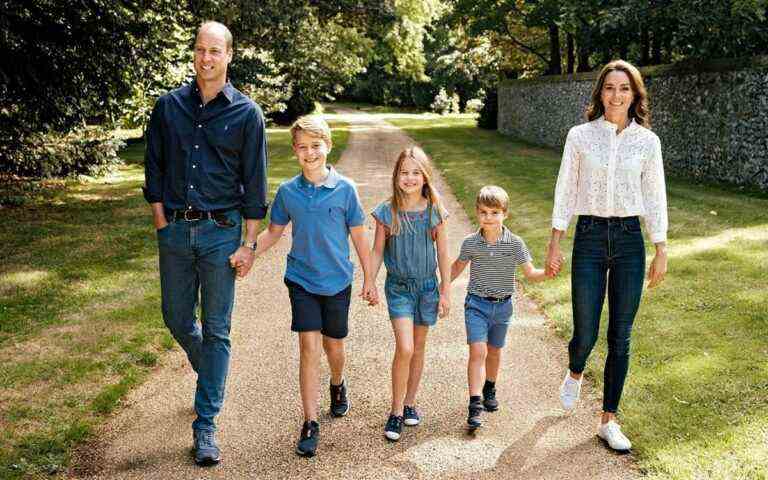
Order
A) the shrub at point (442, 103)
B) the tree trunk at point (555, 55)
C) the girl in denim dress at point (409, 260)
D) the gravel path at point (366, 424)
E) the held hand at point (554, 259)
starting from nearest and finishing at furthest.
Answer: the gravel path at point (366, 424) < the held hand at point (554, 259) < the girl in denim dress at point (409, 260) < the tree trunk at point (555, 55) < the shrub at point (442, 103)

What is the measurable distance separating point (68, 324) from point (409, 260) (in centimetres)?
370

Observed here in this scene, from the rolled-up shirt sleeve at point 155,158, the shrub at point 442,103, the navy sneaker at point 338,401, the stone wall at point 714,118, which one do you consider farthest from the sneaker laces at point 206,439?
the shrub at point 442,103

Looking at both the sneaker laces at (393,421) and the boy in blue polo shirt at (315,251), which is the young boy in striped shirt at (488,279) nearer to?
the sneaker laces at (393,421)

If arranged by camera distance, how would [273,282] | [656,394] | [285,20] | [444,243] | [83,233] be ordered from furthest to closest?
[285,20]
[83,233]
[273,282]
[656,394]
[444,243]

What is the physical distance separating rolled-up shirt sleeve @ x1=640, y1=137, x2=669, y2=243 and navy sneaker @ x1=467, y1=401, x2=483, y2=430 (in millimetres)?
1399

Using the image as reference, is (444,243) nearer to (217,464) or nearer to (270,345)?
(217,464)

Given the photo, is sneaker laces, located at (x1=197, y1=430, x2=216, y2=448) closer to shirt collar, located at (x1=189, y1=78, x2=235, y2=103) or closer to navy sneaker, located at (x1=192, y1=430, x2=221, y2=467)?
navy sneaker, located at (x1=192, y1=430, x2=221, y2=467)

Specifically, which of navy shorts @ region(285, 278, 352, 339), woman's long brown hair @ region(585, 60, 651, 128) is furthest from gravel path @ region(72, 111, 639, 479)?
woman's long brown hair @ region(585, 60, 651, 128)

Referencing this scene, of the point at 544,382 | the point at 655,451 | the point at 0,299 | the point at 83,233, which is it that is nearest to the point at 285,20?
the point at 83,233

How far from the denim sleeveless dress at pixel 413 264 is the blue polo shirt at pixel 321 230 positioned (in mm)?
238

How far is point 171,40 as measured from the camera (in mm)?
11633

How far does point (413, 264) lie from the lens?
4336mm

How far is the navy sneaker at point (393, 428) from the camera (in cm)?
427

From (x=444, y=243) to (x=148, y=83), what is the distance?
945 cm
